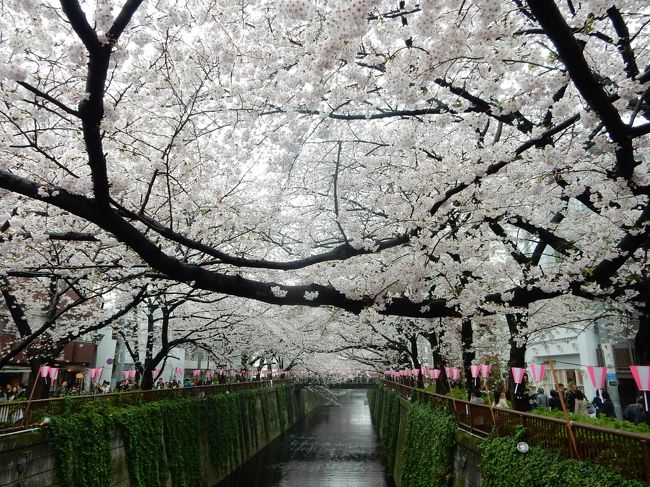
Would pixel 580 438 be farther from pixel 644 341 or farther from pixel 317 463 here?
pixel 317 463

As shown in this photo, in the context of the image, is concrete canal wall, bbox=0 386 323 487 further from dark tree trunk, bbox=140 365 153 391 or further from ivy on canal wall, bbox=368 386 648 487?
ivy on canal wall, bbox=368 386 648 487

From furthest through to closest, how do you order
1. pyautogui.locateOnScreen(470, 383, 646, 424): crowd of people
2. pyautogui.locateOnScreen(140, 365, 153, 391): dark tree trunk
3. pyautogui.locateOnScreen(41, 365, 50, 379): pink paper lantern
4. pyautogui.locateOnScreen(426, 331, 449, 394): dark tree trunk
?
pyautogui.locateOnScreen(426, 331, 449, 394): dark tree trunk, pyautogui.locateOnScreen(140, 365, 153, 391): dark tree trunk, pyautogui.locateOnScreen(41, 365, 50, 379): pink paper lantern, pyautogui.locateOnScreen(470, 383, 646, 424): crowd of people

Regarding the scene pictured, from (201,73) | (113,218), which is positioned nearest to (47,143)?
(201,73)

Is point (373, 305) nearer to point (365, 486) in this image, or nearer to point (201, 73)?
point (201, 73)

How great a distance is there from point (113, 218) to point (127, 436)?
917 cm

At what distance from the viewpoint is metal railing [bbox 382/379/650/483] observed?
442 cm

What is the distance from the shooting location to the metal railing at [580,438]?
442 cm

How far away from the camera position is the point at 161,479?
1333 centimetres

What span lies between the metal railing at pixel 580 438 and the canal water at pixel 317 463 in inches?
482

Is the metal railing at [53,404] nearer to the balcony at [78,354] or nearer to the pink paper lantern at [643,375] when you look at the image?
the pink paper lantern at [643,375]

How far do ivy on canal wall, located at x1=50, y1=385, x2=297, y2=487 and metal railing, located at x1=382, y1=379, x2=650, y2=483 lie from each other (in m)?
8.24

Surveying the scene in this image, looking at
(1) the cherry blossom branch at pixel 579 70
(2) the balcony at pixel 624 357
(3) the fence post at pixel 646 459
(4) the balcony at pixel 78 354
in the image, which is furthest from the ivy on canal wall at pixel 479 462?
(4) the balcony at pixel 78 354

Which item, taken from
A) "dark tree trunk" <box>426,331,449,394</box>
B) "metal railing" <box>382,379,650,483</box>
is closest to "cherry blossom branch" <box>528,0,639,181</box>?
"metal railing" <box>382,379,650,483</box>

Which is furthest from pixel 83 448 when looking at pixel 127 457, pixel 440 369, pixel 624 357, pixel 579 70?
pixel 624 357
